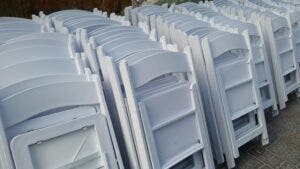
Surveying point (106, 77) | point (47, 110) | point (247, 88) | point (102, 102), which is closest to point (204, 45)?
point (247, 88)

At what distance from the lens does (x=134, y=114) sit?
2133 millimetres

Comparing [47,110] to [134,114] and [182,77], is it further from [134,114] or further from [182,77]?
[182,77]

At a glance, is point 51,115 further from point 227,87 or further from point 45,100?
point 227,87

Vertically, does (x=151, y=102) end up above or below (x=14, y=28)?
below

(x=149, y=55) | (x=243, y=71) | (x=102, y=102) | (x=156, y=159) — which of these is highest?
(x=149, y=55)

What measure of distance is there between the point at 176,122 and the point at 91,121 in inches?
26.1

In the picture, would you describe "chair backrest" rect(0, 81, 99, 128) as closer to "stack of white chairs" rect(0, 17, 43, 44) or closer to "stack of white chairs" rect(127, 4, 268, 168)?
"stack of white chairs" rect(127, 4, 268, 168)

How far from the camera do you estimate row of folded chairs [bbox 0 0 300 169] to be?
187cm

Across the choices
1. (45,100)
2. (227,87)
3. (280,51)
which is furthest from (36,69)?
(280,51)

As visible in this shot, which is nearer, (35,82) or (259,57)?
(35,82)

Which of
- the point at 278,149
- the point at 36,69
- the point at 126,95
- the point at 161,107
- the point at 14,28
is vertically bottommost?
the point at 278,149

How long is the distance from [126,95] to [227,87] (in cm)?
105

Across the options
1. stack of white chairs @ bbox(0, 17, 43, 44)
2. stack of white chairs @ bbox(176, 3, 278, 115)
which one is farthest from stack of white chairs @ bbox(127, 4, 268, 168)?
stack of white chairs @ bbox(0, 17, 43, 44)

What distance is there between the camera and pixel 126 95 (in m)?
2.15
